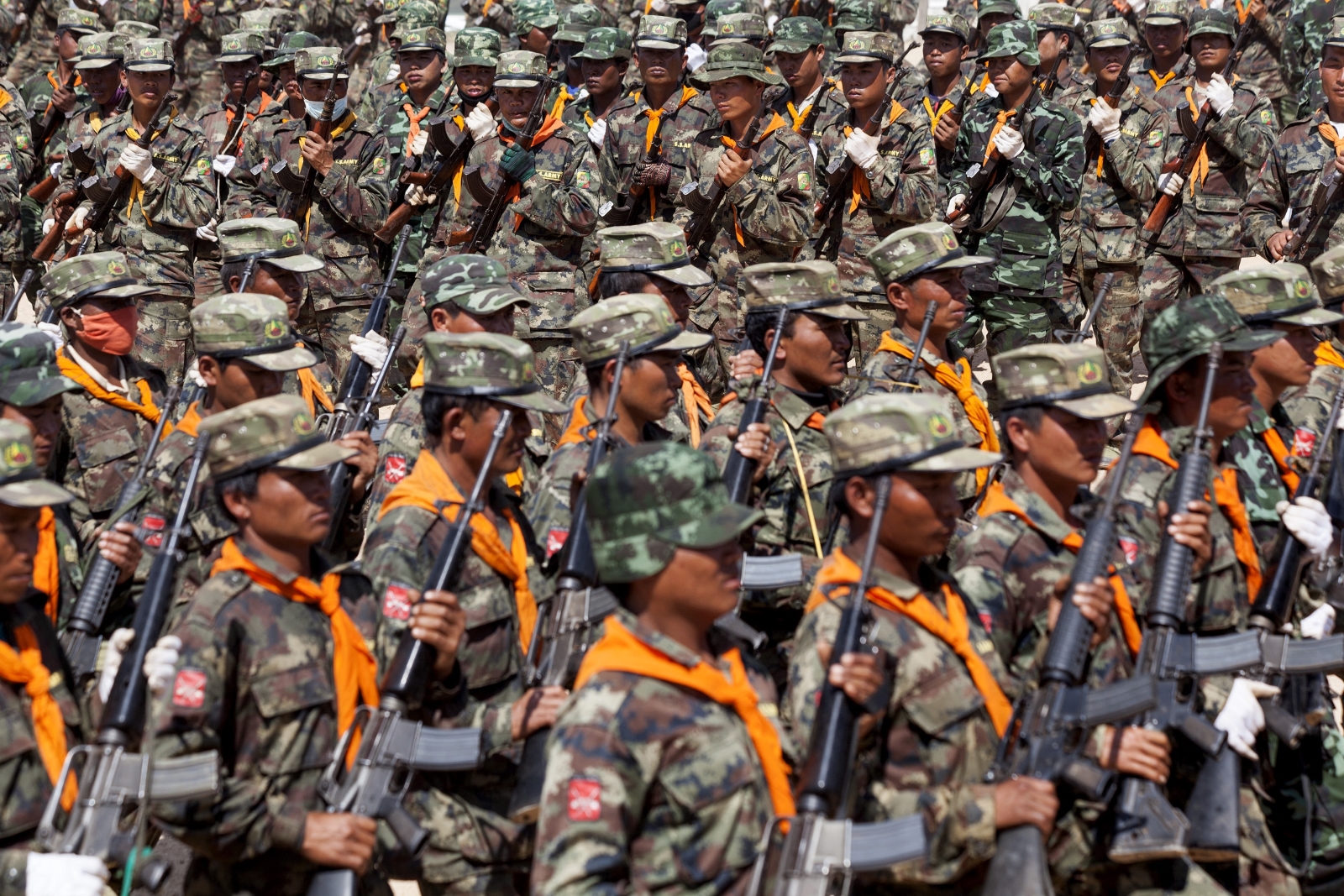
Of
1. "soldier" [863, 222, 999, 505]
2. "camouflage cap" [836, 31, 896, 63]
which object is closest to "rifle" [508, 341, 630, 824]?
"soldier" [863, 222, 999, 505]

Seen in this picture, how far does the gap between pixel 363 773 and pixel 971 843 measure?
161 centimetres

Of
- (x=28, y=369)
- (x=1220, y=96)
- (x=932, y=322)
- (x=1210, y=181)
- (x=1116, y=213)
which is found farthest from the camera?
(x=1116, y=213)

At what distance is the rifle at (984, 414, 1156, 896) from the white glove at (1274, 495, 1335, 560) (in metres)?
1.30

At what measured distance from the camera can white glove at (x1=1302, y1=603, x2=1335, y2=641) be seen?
6.04m

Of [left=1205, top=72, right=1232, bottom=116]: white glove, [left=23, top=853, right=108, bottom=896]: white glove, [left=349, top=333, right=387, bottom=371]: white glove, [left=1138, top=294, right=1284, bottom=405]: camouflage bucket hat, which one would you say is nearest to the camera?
[left=23, top=853, right=108, bottom=896]: white glove

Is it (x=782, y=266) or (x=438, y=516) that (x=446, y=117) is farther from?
(x=438, y=516)

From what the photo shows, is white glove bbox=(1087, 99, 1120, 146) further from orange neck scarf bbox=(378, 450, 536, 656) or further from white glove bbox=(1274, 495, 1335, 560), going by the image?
orange neck scarf bbox=(378, 450, 536, 656)

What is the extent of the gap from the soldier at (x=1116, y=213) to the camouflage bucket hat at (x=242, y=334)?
22.0ft

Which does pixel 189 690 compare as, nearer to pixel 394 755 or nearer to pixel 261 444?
pixel 394 755

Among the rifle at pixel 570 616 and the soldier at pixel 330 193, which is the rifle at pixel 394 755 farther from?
the soldier at pixel 330 193

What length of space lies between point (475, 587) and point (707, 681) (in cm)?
148

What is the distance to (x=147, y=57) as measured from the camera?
500 inches

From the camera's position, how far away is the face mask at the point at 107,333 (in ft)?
24.1

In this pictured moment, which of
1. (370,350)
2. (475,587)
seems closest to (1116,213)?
(370,350)
